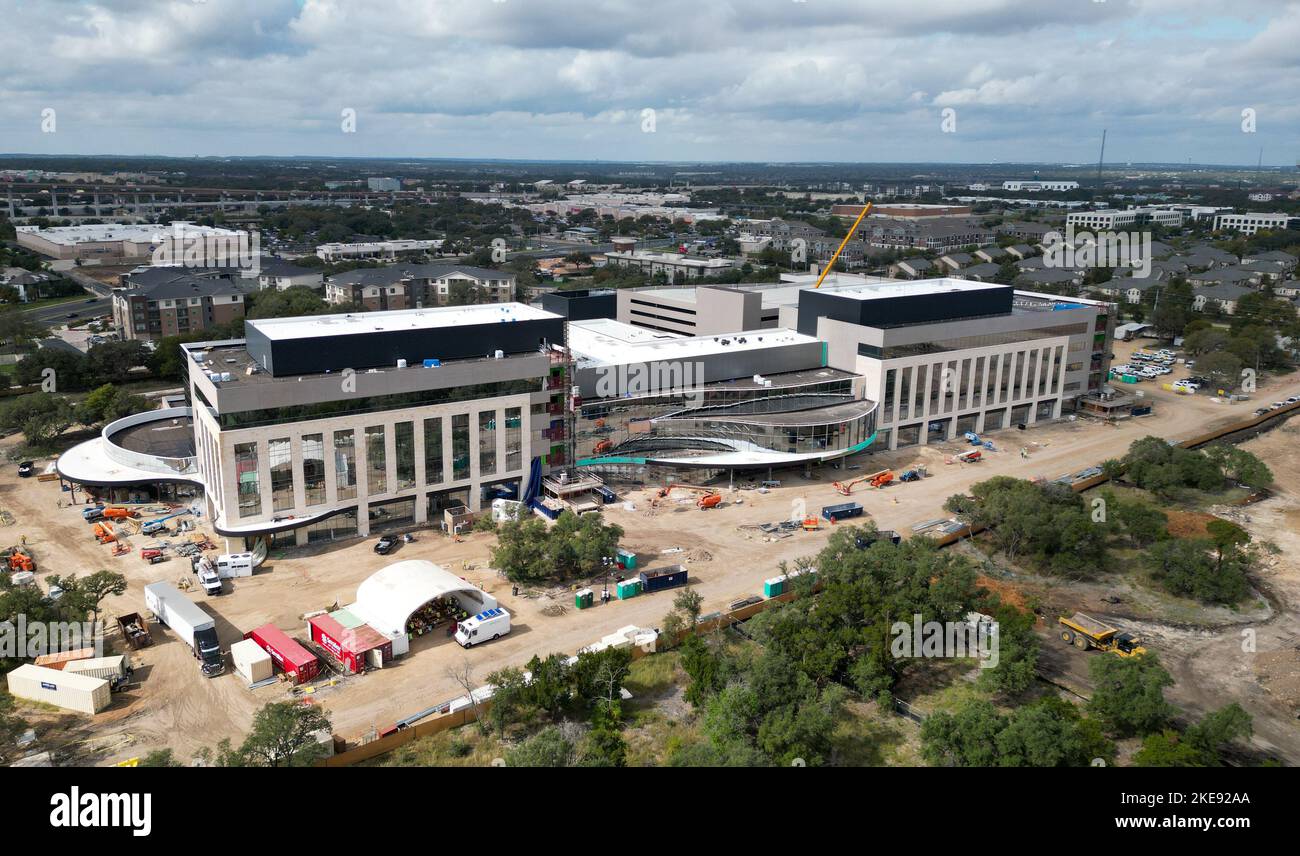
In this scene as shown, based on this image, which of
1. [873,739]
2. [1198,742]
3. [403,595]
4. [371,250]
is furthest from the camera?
[371,250]

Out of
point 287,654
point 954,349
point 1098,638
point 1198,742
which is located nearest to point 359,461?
point 287,654

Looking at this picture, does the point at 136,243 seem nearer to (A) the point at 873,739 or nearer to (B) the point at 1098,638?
(A) the point at 873,739

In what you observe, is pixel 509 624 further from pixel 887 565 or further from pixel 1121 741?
pixel 1121 741

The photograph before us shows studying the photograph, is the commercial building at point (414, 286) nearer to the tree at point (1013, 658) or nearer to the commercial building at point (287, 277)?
the commercial building at point (287, 277)

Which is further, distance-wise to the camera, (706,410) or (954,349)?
(954,349)

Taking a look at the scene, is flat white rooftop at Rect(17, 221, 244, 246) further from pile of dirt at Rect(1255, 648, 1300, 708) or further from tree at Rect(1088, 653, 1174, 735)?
pile of dirt at Rect(1255, 648, 1300, 708)

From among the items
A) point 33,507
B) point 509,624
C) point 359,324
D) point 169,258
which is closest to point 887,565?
point 509,624
